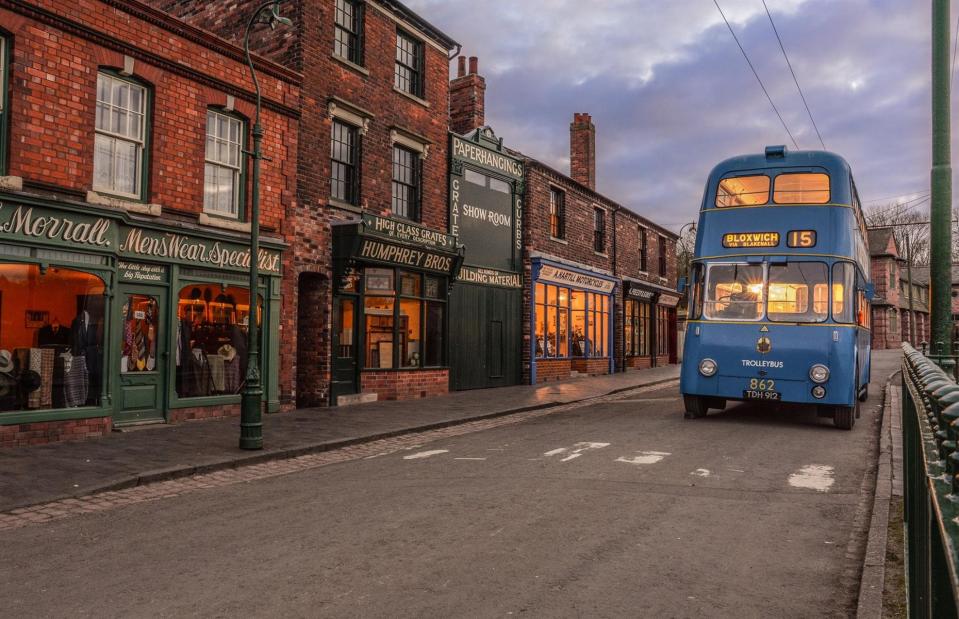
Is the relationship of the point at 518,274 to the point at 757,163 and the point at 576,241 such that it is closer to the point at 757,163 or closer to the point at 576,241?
the point at 576,241

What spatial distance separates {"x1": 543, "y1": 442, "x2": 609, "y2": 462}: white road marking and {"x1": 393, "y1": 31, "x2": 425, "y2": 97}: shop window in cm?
1136

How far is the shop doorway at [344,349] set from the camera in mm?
15474

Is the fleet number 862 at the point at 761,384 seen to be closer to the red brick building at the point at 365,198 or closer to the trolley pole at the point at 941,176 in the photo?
the trolley pole at the point at 941,176

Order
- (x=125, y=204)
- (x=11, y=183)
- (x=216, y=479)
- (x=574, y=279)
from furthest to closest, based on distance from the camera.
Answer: (x=574, y=279) < (x=125, y=204) < (x=11, y=183) < (x=216, y=479)

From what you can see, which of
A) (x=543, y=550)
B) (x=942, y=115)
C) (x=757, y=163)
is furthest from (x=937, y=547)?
(x=757, y=163)

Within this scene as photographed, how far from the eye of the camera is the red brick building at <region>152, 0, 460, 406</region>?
15164 millimetres

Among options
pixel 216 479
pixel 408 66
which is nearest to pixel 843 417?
pixel 216 479

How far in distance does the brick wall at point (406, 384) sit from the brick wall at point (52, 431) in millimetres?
6265

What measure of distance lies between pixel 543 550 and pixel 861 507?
3550 millimetres

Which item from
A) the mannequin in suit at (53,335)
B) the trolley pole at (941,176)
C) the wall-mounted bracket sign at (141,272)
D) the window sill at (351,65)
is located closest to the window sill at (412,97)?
the window sill at (351,65)

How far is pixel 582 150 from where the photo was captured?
28.9m

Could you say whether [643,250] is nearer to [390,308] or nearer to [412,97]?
[412,97]

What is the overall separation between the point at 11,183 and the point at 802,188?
12.6 meters

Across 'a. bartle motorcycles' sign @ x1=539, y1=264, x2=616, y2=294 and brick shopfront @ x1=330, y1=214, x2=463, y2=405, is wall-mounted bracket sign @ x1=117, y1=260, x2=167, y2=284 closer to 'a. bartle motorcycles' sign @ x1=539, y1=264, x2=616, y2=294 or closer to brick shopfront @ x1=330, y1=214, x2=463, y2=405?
brick shopfront @ x1=330, y1=214, x2=463, y2=405
